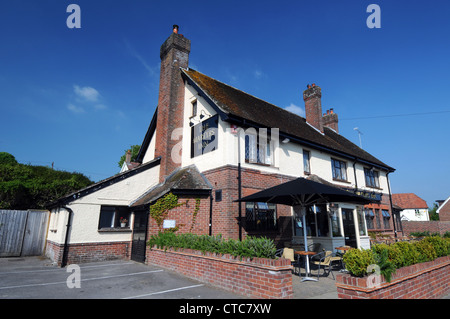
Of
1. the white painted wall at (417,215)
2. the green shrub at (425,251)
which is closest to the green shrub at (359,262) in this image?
the green shrub at (425,251)

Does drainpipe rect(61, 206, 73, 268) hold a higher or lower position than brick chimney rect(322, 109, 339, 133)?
lower

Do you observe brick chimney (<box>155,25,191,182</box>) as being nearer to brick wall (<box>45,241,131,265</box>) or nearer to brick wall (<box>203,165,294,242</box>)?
brick wall (<box>203,165,294,242</box>)

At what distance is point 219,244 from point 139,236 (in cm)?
599

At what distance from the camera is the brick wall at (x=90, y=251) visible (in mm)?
10852

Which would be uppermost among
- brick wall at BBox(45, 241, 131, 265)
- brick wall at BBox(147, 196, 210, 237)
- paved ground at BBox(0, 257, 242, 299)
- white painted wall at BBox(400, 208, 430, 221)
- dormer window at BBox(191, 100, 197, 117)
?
dormer window at BBox(191, 100, 197, 117)

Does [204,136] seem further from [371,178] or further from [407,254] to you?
[371,178]

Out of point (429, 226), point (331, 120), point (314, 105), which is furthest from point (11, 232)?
point (429, 226)

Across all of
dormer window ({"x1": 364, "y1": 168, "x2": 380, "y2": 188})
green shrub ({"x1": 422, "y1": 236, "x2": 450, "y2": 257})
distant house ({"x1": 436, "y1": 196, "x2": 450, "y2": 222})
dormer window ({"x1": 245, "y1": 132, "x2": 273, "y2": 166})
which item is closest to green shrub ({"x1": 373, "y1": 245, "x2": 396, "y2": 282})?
green shrub ({"x1": 422, "y1": 236, "x2": 450, "y2": 257})

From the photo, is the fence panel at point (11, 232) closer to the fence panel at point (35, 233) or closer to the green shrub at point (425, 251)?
the fence panel at point (35, 233)

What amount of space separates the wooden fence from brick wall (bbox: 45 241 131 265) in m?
1.65

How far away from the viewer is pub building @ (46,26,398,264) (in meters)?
10.8
